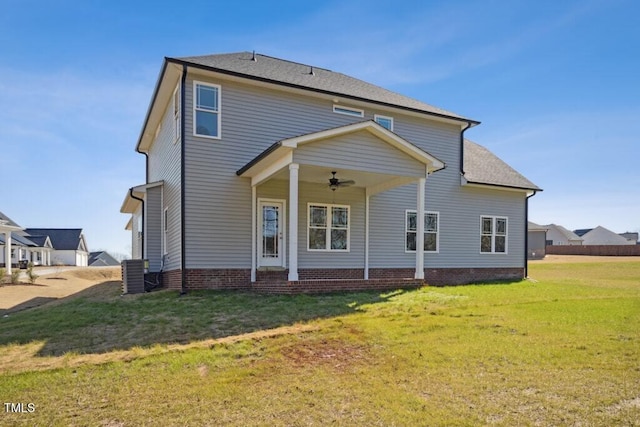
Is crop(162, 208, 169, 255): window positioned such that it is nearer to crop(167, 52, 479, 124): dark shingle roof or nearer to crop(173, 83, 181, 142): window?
crop(173, 83, 181, 142): window

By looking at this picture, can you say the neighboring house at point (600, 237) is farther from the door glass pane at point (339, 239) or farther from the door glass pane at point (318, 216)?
the door glass pane at point (318, 216)

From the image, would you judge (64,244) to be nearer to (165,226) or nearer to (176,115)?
(165,226)

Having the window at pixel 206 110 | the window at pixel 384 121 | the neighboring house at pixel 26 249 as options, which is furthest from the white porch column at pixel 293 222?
the neighboring house at pixel 26 249

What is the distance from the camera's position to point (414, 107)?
1405 centimetres

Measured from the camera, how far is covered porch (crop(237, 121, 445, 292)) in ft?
31.6

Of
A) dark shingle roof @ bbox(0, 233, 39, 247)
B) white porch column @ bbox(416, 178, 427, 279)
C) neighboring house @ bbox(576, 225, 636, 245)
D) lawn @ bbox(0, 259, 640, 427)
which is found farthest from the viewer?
neighboring house @ bbox(576, 225, 636, 245)

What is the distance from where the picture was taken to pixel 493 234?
1594 cm

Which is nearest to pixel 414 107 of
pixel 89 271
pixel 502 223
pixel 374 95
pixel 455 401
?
pixel 374 95

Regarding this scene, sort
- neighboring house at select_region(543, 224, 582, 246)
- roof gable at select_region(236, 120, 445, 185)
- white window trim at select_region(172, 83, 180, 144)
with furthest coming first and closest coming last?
1. neighboring house at select_region(543, 224, 582, 246)
2. white window trim at select_region(172, 83, 180, 144)
3. roof gable at select_region(236, 120, 445, 185)

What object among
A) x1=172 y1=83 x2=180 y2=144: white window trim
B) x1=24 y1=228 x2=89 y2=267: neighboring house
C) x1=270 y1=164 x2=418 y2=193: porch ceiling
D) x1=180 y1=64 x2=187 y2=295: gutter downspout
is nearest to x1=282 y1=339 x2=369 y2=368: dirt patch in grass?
x1=270 y1=164 x2=418 y2=193: porch ceiling

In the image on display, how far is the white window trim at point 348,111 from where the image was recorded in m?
12.8

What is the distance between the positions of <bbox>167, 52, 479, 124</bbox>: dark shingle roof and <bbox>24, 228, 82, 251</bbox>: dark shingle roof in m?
51.1

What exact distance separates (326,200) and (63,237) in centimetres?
5409

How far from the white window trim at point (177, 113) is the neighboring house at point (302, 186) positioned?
2.2 inches
